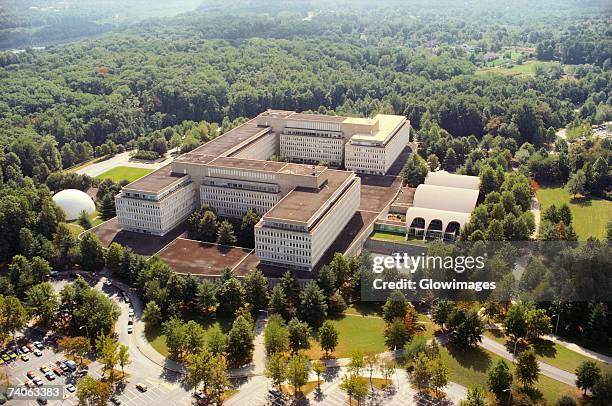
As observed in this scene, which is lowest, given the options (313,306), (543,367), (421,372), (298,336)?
(543,367)

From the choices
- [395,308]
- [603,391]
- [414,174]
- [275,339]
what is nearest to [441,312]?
[395,308]

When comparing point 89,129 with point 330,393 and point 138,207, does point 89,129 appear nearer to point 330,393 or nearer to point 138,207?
point 138,207

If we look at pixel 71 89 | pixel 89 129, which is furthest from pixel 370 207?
pixel 71 89

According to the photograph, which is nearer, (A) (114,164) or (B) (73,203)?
(B) (73,203)

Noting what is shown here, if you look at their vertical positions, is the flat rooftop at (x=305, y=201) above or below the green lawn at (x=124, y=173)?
above

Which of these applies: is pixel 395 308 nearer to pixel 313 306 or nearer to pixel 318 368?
pixel 313 306

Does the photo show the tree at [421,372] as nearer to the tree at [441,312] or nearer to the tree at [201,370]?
the tree at [441,312]

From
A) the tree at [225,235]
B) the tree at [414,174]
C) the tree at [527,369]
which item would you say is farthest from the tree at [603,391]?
the tree at [414,174]

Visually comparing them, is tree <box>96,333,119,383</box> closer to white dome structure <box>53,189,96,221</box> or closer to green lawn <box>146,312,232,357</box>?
green lawn <box>146,312,232,357</box>
